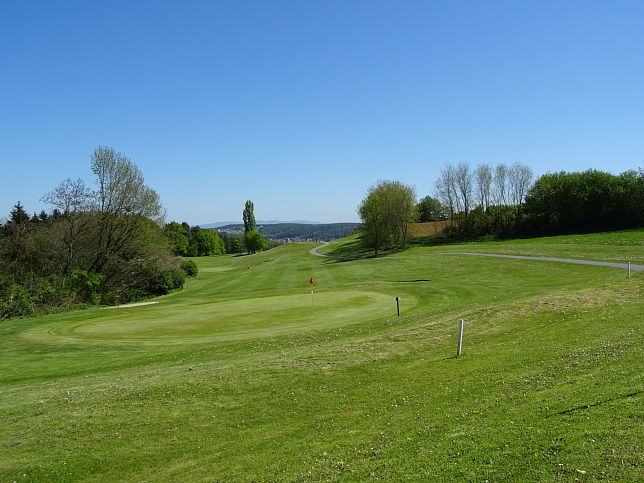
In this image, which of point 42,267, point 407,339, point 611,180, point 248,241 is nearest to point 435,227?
point 611,180

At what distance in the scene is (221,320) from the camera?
25344mm

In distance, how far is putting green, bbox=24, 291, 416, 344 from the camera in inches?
879

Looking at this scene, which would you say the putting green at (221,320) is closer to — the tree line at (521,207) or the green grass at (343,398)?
the green grass at (343,398)

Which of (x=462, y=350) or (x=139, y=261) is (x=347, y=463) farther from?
(x=139, y=261)

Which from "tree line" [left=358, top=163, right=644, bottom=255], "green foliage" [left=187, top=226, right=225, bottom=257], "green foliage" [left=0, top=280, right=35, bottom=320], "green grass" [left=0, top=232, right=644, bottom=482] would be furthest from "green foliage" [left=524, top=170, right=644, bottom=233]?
"green foliage" [left=187, top=226, right=225, bottom=257]

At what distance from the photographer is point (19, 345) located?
21828 mm

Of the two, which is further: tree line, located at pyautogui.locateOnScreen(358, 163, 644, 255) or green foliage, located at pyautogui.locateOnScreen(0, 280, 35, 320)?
tree line, located at pyautogui.locateOnScreen(358, 163, 644, 255)

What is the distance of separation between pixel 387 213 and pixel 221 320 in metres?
57.7

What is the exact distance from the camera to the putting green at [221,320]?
22.3 metres

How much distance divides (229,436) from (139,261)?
46218mm

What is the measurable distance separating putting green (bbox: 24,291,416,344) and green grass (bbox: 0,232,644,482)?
27cm

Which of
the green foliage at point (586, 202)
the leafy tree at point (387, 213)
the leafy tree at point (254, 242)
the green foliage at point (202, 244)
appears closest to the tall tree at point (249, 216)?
the green foliage at point (202, 244)

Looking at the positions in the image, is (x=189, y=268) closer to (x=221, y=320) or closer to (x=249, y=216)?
(x=221, y=320)

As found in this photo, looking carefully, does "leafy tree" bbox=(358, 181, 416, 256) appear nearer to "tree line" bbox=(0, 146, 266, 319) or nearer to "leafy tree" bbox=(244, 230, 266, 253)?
"tree line" bbox=(0, 146, 266, 319)
